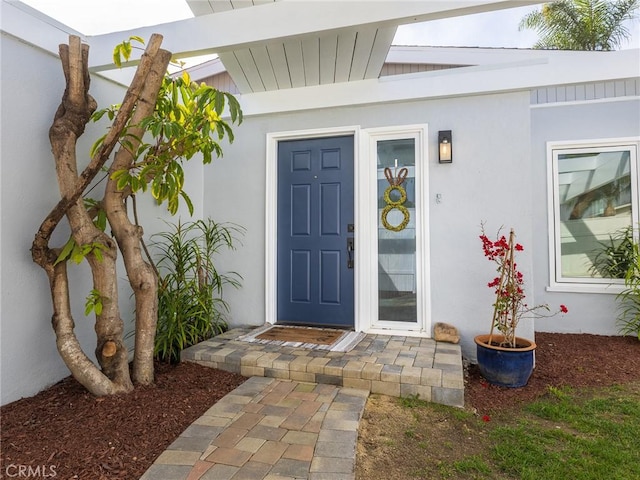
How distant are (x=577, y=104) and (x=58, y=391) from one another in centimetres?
574

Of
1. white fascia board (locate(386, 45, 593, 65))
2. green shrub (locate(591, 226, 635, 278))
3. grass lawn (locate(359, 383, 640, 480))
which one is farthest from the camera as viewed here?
white fascia board (locate(386, 45, 593, 65))

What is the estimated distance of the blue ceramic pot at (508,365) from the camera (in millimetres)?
2760

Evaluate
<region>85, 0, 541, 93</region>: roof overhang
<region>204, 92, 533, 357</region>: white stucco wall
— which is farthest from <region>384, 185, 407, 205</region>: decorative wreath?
<region>85, 0, 541, 93</region>: roof overhang

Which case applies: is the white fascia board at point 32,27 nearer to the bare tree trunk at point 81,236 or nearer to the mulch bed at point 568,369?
the bare tree trunk at point 81,236

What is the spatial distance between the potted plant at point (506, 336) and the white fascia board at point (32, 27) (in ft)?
11.6

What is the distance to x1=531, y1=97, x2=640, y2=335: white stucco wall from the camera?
4.18 metres

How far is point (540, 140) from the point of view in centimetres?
443

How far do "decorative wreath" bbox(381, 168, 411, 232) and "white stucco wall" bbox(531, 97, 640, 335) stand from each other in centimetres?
195

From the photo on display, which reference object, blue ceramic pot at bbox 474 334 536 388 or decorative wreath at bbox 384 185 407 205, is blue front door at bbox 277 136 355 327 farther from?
blue ceramic pot at bbox 474 334 536 388

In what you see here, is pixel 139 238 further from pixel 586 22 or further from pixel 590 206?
pixel 586 22

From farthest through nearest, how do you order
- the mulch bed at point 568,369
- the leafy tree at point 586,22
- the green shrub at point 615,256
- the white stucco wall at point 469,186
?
the leafy tree at point 586,22, the green shrub at point 615,256, the white stucco wall at point 469,186, the mulch bed at point 568,369

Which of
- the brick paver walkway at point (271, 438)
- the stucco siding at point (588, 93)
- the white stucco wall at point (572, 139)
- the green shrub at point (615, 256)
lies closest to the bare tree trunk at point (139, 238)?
the brick paver walkway at point (271, 438)

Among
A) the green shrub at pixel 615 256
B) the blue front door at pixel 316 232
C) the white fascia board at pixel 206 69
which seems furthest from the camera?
the white fascia board at pixel 206 69

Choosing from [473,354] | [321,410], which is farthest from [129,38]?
[473,354]
